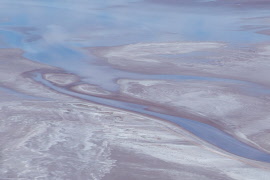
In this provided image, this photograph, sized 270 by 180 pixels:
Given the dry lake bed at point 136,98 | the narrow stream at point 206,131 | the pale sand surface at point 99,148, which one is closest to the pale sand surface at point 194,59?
the dry lake bed at point 136,98

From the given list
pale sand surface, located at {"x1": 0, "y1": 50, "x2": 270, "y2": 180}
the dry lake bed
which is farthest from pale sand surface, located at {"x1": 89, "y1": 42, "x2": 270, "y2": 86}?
pale sand surface, located at {"x1": 0, "y1": 50, "x2": 270, "y2": 180}

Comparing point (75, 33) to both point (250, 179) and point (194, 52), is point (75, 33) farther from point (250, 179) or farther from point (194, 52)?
point (250, 179)

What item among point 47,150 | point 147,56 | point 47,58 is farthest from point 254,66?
point 47,150

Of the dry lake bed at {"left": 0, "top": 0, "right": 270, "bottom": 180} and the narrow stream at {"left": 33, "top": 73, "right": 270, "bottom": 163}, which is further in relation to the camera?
the narrow stream at {"left": 33, "top": 73, "right": 270, "bottom": 163}

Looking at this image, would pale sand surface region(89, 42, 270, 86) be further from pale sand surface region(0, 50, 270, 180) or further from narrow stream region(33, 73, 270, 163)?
pale sand surface region(0, 50, 270, 180)

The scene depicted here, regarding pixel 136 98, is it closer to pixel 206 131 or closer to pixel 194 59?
pixel 206 131

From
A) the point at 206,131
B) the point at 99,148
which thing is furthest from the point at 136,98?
the point at 99,148
